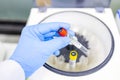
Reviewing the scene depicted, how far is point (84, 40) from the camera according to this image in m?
1.14

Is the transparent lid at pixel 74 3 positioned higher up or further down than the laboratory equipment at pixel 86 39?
higher up

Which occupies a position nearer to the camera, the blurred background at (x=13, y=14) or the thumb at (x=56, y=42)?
the thumb at (x=56, y=42)

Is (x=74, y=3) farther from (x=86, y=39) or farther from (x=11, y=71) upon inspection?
(x=11, y=71)

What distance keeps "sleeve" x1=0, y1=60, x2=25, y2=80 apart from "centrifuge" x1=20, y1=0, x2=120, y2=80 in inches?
4.5

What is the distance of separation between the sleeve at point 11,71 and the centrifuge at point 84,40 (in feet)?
0.37

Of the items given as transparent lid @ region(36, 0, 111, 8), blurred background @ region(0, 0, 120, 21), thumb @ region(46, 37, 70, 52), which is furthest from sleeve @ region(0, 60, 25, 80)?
blurred background @ region(0, 0, 120, 21)

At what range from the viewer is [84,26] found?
121 cm

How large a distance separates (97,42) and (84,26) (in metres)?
0.13

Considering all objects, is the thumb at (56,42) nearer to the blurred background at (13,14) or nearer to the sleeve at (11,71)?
the sleeve at (11,71)

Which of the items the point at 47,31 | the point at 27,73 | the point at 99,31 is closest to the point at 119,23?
the point at 99,31

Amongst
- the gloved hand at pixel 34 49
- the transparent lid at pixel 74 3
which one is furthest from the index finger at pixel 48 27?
the transparent lid at pixel 74 3

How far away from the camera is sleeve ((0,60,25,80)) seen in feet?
2.62

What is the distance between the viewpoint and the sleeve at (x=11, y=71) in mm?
800

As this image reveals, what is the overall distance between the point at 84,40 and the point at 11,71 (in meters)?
0.49
